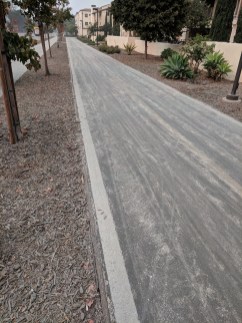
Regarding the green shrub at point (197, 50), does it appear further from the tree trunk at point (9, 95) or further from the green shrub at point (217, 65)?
A: the tree trunk at point (9, 95)

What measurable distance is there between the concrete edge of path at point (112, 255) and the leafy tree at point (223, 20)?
1641 centimetres

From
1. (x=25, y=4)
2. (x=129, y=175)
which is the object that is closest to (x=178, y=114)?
(x=129, y=175)

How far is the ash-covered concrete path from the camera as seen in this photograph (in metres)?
2.50

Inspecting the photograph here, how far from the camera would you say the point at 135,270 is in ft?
9.07

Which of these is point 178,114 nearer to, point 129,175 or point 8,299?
point 129,175

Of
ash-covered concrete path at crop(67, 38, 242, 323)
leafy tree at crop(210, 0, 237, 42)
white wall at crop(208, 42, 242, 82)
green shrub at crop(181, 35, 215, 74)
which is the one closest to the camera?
ash-covered concrete path at crop(67, 38, 242, 323)

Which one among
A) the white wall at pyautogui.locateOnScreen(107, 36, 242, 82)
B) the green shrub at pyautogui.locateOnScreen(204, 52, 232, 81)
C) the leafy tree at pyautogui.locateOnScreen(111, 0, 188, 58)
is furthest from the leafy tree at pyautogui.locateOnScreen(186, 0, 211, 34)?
the green shrub at pyautogui.locateOnScreen(204, 52, 232, 81)

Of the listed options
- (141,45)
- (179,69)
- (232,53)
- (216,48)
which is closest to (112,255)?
(179,69)

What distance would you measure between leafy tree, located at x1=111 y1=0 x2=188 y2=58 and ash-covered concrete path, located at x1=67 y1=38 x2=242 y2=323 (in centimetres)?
1251

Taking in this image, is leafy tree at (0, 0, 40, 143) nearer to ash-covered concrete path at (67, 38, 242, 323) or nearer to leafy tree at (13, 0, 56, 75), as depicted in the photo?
ash-covered concrete path at (67, 38, 242, 323)

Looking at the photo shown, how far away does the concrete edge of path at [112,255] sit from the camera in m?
2.40

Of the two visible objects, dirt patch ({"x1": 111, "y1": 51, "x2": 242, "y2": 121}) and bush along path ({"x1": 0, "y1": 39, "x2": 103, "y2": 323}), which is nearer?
bush along path ({"x1": 0, "y1": 39, "x2": 103, "y2": 323})

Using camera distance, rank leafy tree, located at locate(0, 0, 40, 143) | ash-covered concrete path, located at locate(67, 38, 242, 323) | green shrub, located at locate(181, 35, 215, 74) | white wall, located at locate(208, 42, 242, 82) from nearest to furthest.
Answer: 1. ash-covered concrete path, located at locate(67, 38, 242, 323)
2. leafy tree, located at locate(0, 0, 40, 143)
3. white wall, located at locate(208, 42, 242, 82)
4. green shrub, located at locate(181, 35, 215, 74)

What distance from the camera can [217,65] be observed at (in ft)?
39.8
